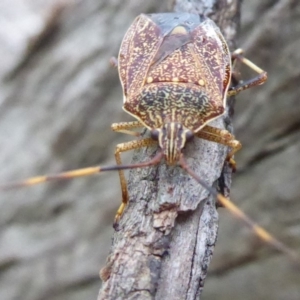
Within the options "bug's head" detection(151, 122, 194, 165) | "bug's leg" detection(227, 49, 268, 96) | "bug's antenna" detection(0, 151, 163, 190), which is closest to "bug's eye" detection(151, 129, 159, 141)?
"bug's head" detection(151, 122, 194, 165)

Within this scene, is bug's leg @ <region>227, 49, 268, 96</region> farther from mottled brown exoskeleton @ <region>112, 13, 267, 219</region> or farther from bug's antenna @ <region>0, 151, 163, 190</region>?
bug's antenna @ <region>0, 151, 163, 190</region>

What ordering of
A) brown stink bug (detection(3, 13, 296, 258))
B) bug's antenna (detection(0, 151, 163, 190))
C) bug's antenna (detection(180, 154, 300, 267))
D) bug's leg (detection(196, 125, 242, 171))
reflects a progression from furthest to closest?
1. bug's leg (detection(196, 125, 242, 171))
2. brown stink bug (detection(3, 13, 296, 258))
3. bug's antenna (detection(0, 151, 163, 190))
4. bug's antenna (detection(180, 154, 300, 267))

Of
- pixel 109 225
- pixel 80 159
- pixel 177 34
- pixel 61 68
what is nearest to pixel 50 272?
pixel 109 225

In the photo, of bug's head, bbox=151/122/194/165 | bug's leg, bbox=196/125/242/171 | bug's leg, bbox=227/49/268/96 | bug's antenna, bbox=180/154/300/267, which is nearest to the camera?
bug's antenna, bbox=180/154/300/267

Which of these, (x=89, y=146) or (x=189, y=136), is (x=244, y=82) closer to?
(x=189, y=136)

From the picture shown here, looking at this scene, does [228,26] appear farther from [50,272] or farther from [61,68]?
[50,272]

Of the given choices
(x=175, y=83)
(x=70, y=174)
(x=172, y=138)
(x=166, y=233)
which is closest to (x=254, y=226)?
(x=166, y=233)

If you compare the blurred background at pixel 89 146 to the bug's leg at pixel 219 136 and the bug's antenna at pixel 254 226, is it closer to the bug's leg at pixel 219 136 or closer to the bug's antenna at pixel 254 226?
the bug's leg at pixel 219 136
